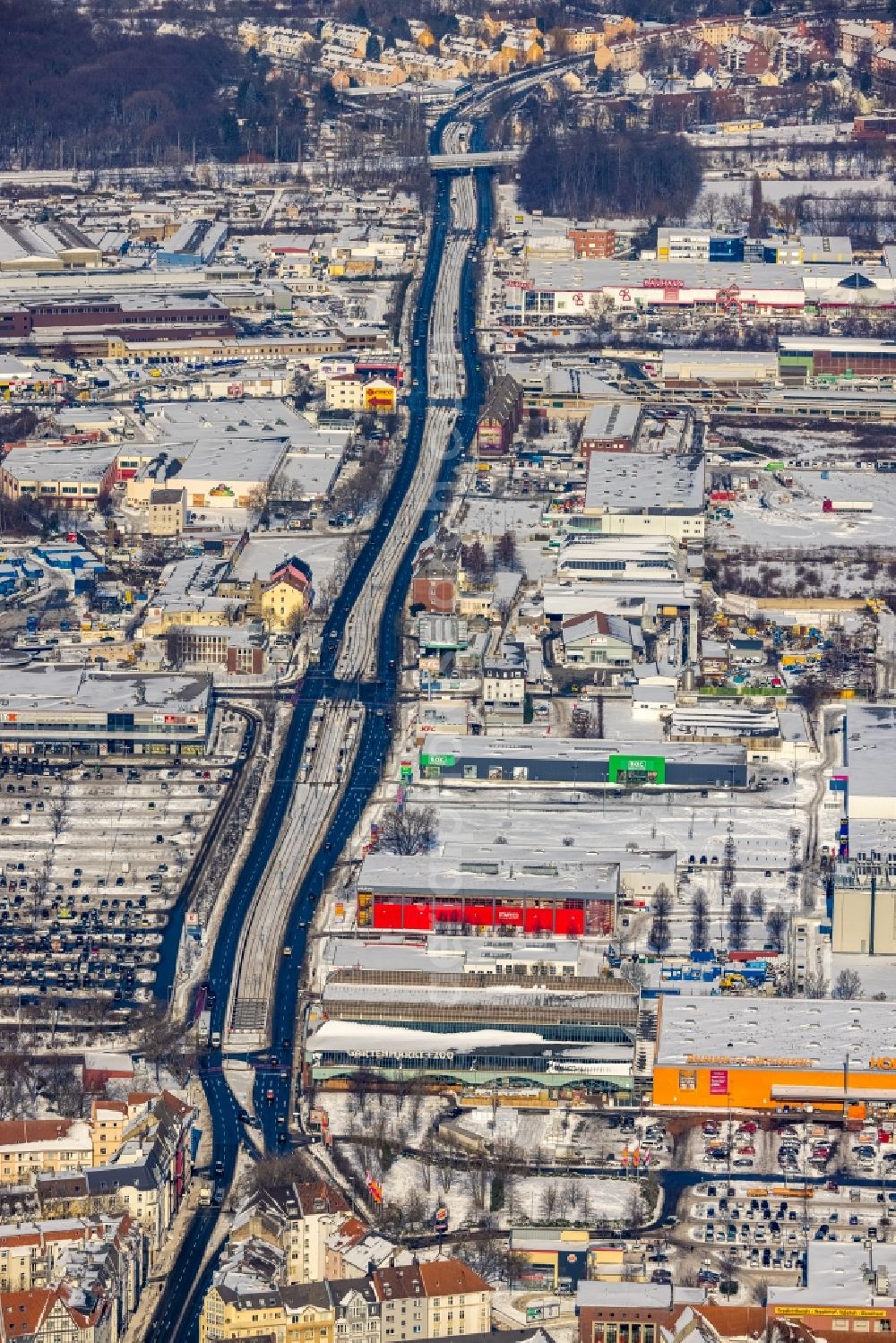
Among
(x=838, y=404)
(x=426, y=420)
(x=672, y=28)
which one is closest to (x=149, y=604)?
(x=426, y=420)

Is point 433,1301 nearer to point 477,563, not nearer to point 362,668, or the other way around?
point 362,668

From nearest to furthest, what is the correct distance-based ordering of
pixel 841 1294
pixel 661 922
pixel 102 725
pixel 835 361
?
pixel 841 1294
pixel 661 922
pixel 102 725
pixel 835 361

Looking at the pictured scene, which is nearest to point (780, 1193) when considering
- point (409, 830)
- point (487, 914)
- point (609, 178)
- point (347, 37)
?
point (487, 914)

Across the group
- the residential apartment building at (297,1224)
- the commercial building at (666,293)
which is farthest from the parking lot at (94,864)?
the commercial building at (666,293)

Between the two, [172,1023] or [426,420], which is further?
[426,420]

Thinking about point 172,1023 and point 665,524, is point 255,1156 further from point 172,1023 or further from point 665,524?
point 665,524

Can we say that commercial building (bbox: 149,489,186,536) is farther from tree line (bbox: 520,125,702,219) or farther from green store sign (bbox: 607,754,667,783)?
tree line (bbox: 520,125,702,219)
